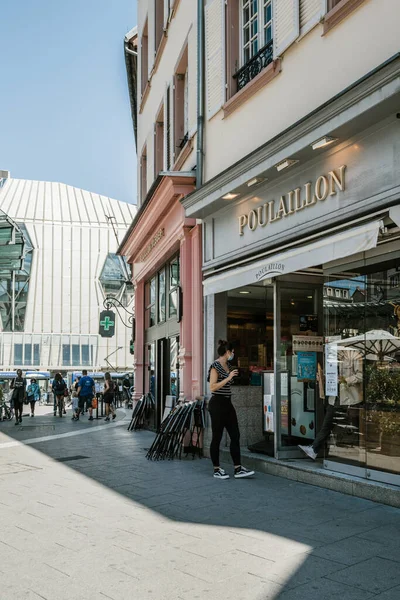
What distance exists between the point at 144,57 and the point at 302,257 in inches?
529

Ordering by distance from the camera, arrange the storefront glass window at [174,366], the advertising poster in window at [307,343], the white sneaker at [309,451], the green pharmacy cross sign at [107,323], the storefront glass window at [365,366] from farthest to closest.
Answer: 1. the green pharmacy cross sign at [107,323]
2. the storefront glass window at [174,366]
3. the advertising poster in window at [307,343]
4. the white sneaker at [309,451]
5. the storefront glass window at [365,366]

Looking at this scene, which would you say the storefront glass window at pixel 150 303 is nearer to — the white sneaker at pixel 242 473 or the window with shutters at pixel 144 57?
the window with shutters at pixel 144 57

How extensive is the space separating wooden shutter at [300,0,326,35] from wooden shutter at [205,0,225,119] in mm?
2636

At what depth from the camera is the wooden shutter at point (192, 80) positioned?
Result: 12422mm

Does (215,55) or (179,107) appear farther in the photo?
(179,107)

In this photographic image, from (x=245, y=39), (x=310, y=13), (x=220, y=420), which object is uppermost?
(x=245, y=39)

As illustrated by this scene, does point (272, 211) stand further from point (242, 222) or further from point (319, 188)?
point (319, 188)

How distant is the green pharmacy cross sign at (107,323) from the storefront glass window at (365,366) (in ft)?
59.6

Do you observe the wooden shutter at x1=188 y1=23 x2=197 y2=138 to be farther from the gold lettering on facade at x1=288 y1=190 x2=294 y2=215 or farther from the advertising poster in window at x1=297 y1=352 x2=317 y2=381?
the advertising poster in window at x1=297 y1=352 x2=317 y2=381

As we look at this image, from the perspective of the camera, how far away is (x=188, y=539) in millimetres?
5559

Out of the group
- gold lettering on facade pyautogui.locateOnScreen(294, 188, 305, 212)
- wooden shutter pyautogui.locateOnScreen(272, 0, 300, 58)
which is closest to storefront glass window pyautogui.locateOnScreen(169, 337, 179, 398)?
gold lettering on facade pyautogui.locateOnScreen(294, 188, 305, 212)

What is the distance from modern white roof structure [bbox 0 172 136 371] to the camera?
66.9 meters

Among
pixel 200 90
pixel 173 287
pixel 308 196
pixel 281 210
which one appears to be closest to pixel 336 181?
pixel 308 196

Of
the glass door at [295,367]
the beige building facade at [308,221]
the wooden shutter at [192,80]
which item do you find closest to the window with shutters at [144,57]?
the wooden shutter at [192,80]
